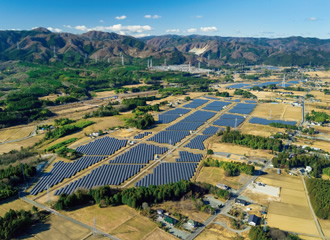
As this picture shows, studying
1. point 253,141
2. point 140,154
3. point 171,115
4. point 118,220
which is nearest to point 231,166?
point 253,141

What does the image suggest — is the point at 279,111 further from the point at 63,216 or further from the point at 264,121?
the point at 63,216

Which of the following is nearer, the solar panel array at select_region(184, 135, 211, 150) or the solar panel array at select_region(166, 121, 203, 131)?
the solar panel array at select_region(184, 135, 211, 150)

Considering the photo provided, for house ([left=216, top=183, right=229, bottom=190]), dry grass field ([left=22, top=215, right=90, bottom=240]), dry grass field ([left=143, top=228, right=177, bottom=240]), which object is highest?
house ([left=216, top=183, right=229, bottom=190])

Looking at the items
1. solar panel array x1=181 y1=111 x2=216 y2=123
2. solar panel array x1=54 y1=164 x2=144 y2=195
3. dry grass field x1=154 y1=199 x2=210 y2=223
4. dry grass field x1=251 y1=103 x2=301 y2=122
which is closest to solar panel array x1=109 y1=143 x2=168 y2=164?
solar panel array x1=54 y1=164 x2=144 y2=195

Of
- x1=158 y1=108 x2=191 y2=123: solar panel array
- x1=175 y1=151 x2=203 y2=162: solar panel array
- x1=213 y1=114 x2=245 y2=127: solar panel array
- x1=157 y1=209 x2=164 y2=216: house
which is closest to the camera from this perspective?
x1=157 y1=209 x2=164 y2=216: house

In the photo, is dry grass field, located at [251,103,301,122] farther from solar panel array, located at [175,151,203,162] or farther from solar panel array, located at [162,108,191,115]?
solar panel array, located at [175,151,203,162]

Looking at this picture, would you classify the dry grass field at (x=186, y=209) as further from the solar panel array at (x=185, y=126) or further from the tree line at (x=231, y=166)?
the solar panel array at (x=185, y=126)
